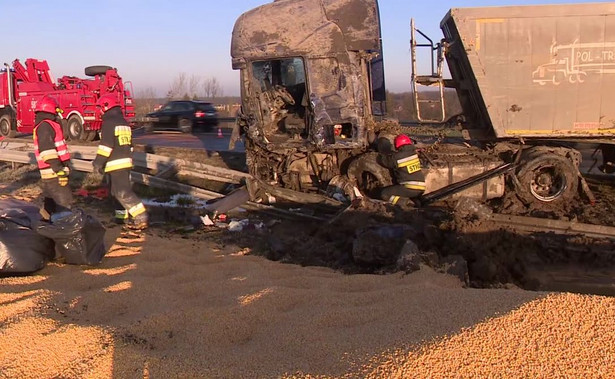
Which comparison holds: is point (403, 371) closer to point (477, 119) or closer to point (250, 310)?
point (250, 310)

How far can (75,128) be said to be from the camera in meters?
16.9

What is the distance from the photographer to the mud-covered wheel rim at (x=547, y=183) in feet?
26.0

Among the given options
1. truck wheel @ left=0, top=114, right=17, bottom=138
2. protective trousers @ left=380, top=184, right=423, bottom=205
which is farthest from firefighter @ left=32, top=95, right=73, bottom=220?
truck wheel @ left=0, top=114, right=17, bottom=138

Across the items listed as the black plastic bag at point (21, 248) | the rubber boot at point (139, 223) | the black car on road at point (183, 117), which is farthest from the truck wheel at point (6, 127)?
the black plastic bag at point (21, 248)

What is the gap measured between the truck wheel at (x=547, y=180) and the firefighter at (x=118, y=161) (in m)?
5.40

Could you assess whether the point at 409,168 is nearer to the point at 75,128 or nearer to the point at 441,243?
the point at 441,243

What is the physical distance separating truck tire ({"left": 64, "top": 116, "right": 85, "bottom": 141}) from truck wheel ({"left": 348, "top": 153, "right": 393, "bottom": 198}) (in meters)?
11.6

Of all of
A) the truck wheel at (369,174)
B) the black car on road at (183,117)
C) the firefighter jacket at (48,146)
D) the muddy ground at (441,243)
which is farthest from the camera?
the black car on road at (183,117)

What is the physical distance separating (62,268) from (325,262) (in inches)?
98.2

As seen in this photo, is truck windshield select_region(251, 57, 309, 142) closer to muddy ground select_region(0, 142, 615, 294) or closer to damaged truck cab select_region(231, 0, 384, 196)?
damaged truck cab select_region(231, 0, 384, 196)

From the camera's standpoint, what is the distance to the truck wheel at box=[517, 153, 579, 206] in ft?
25.6

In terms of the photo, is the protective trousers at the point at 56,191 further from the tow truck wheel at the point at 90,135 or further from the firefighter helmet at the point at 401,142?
the tow truck wheel at the point at 90,135

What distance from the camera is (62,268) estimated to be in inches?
186

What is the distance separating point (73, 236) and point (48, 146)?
248 cm
